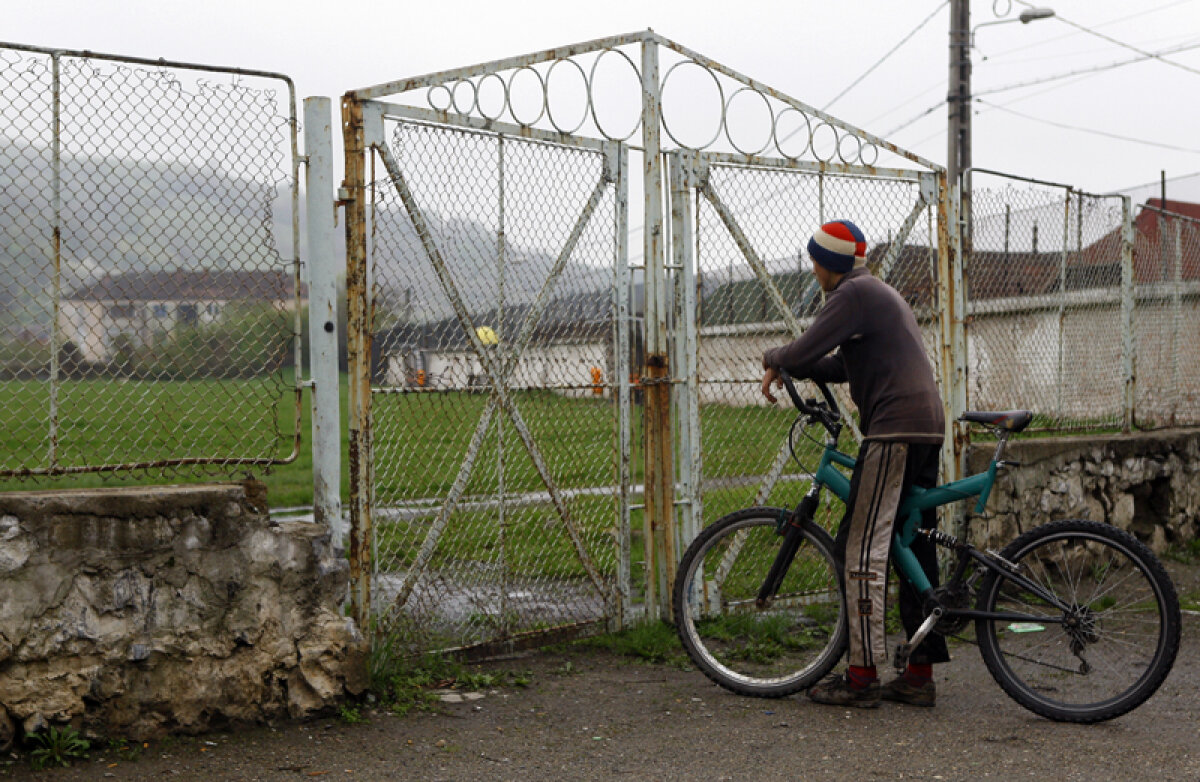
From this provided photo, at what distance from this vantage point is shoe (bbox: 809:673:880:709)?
15.5 ft

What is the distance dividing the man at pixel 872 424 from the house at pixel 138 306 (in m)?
2.32

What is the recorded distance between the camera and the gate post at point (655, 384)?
583 cm

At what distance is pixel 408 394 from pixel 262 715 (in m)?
1.45

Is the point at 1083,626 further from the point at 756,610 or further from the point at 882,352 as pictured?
the point at 756,610

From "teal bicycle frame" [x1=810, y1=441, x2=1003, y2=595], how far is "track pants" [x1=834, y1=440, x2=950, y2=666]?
11 centimetres

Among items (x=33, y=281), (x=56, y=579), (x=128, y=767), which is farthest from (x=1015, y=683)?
(x=33, y=281)

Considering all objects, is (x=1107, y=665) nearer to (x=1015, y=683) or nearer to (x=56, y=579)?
(x=1015, y=683)

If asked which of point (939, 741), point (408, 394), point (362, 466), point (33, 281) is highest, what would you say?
point (33, 281)

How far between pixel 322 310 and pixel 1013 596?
312 cm

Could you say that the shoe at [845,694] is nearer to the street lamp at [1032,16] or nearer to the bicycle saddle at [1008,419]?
the bicycle saddle at [1008,419]

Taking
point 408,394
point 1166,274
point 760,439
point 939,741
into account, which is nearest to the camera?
point 939,741

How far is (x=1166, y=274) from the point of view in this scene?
9352 millimetres

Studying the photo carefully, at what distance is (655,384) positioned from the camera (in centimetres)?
590

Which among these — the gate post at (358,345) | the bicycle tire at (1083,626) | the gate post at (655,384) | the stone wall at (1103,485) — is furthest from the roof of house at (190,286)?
the stone wall at (1103,485)
